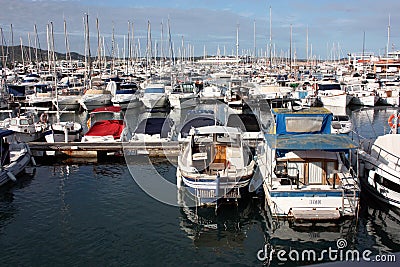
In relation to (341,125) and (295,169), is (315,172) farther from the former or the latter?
(341,125)

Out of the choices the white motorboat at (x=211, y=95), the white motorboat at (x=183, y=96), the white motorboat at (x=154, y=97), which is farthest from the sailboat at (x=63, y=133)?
the white motorboat at (x=211, y=95)

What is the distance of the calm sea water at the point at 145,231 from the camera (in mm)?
12078

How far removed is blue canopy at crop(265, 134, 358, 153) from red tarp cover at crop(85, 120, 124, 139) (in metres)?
12.9

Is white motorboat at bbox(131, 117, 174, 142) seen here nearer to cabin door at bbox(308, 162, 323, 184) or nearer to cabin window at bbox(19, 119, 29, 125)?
cabin window at bbox(19, 119, 29, 125)

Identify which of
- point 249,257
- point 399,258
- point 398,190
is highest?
point 399,258

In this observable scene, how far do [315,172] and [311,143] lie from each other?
4.53ft

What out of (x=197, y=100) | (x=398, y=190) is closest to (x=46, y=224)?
(x=398, y=190)

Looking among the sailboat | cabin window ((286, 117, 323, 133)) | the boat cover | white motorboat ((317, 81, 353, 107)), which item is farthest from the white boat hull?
white motorboat ((317, 81, 353, 107))

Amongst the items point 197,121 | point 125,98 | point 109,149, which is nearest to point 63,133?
point 109,149

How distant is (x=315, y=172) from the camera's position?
48.4 feet

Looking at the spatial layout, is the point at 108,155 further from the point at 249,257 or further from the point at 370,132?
the point at 370,132

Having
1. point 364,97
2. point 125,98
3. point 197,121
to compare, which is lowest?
point 197,121

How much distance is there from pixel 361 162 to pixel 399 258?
15.7 metres

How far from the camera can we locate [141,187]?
60.6 feet
